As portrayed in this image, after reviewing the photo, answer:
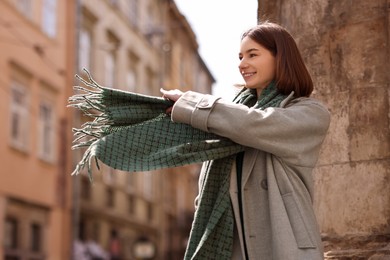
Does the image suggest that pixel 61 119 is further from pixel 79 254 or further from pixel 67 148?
pixel 79 254

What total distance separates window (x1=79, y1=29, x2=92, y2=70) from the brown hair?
22.7 meters

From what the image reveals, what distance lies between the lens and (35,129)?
2234 centimetres

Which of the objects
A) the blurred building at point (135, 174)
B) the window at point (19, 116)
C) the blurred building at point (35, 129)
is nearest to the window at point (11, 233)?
the blurred building at point (35, 129)

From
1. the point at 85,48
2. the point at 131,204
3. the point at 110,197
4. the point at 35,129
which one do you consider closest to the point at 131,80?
the point at 131,204

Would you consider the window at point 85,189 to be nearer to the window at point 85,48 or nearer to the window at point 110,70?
the window at point 85,48

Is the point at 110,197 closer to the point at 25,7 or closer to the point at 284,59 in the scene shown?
the point at 25,7

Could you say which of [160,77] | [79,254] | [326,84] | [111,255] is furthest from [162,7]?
[326,84]

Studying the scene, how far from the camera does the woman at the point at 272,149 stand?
2955 millimetres

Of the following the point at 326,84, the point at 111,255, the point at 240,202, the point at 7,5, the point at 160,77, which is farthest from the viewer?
the point at 160,77

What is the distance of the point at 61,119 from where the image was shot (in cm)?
2380

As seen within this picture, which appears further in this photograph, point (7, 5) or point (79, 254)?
point (79, 254)

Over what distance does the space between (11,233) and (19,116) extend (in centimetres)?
269

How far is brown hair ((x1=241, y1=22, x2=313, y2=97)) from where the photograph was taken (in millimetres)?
3176

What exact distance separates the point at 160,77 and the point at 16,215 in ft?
50.7
